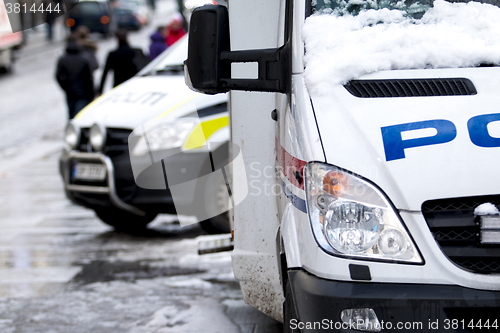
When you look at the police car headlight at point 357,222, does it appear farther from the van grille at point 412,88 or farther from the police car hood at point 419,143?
the van grille at point 412,88

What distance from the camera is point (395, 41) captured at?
2477mm

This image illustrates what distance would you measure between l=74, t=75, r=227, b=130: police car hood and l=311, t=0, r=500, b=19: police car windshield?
2.61 m

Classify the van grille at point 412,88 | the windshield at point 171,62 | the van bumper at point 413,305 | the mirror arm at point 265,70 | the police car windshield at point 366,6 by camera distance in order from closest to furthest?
the van bumper at point 413,305 → the van grille at point 412,88 → the mirror arm at point 265,70 → the police car windshield at point 366,6 → the windshield at point 171,62

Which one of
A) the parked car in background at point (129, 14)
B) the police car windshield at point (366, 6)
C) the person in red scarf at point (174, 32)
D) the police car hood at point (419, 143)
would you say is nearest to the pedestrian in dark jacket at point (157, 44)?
the person in red scarf at point (174, 32)

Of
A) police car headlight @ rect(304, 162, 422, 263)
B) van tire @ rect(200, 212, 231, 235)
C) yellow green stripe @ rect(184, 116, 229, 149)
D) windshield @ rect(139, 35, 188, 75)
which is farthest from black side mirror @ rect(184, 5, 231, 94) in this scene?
windshield @ rect(139, 35, 188, 75)

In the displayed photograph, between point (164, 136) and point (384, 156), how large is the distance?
3172mm

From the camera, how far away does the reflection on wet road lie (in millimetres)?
3891

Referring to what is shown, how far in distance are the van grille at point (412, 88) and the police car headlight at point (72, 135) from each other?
12.3 ft

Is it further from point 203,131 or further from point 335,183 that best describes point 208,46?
point 203,131

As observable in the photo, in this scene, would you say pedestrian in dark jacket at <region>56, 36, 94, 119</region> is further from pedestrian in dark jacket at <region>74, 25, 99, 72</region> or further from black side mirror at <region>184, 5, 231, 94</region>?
black side mirror at <region>184, 5, 231, 94</region>

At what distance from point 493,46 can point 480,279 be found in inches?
39.8

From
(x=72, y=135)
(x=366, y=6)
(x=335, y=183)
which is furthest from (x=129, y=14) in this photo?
(x=335, y=183)

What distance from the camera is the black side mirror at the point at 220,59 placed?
2461mm

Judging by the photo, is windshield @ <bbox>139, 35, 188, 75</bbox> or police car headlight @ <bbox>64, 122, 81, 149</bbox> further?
windshield @ <bbox>139, 35, 188, 75</bbox>
